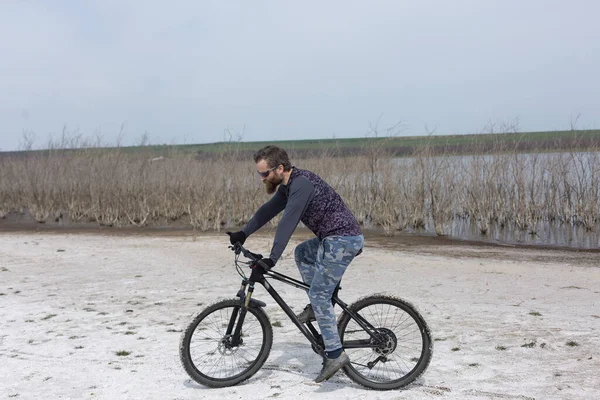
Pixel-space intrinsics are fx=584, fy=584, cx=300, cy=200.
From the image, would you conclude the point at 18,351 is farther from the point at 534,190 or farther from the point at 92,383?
the point at 534,190

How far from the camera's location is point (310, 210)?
400cm

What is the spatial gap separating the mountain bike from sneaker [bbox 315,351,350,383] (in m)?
0.10

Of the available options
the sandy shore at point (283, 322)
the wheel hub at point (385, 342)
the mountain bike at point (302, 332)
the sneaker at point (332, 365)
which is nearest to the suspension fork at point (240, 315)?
the mountain bike at point (302, 332)

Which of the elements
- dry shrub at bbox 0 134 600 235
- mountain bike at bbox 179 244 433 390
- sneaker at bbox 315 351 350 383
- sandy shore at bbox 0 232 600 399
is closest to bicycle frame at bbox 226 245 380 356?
mountain bike at bbox 179 244 433 390

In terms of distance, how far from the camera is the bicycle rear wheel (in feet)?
13.5

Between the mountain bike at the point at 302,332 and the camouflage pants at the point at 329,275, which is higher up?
the camouflage pants at the point at 329,275

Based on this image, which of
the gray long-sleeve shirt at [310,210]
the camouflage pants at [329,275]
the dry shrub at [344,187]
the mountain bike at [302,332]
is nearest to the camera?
the gray long-sleeve shirt at [310,210]

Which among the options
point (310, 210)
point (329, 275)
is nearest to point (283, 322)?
point (329, 275)

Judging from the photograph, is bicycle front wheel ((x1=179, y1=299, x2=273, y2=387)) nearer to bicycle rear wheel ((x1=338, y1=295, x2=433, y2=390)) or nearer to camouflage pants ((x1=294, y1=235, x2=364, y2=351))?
camouflage pants ((x1=294, y1=235, x2=364, y2=351))

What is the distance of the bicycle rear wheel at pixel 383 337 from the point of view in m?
4.12

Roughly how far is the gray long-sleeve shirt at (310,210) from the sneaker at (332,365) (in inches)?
33.8

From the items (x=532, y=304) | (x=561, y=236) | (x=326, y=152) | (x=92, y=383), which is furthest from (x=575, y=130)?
(x=92, y=383)

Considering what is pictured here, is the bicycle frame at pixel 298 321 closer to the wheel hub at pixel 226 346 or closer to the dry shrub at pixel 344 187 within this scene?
the wheel hub at pixel 226 346

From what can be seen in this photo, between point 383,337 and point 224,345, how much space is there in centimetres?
114
